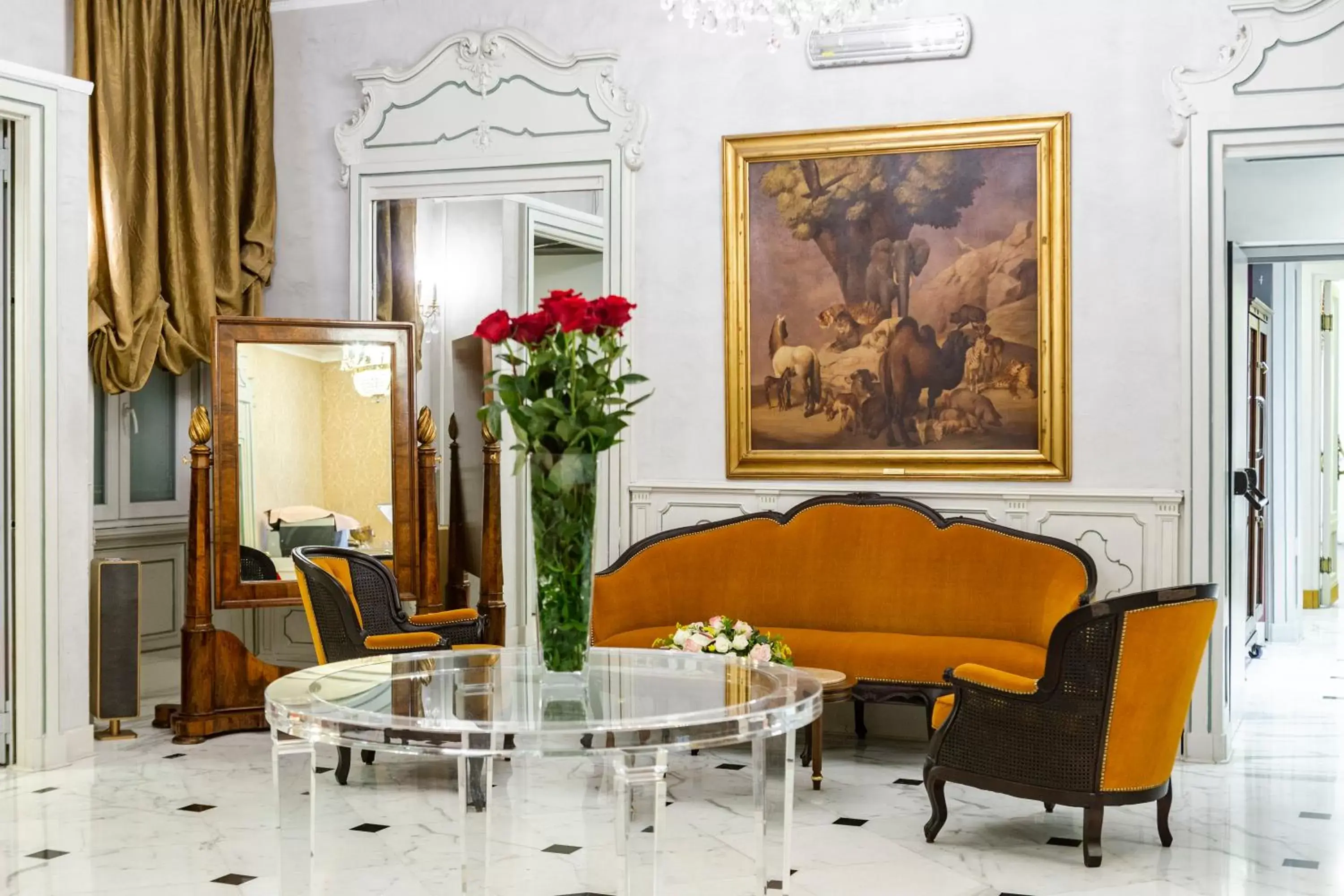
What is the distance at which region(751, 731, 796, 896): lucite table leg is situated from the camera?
3.45 metres

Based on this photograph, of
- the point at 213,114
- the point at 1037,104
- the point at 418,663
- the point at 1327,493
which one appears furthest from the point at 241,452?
the point at 1327,493

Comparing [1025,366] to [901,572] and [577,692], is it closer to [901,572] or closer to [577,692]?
[901,572]

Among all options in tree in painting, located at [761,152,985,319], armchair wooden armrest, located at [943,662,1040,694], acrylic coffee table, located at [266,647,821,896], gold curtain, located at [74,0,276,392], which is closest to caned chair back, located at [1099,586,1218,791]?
armchair wooden armrest, located at [943,662,1040,694]

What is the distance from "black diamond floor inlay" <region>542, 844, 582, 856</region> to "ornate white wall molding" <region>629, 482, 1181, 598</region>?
2253 millimetres

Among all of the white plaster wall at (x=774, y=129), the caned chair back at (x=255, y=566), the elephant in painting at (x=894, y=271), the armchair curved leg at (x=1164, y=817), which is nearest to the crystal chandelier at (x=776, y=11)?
the white plaster wall at (x=774, y=129)

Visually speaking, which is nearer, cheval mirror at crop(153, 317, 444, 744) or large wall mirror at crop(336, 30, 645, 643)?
cheval mirror at crop(153, 317, 444, 744)

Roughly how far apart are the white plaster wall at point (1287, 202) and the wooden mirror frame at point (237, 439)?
13.0ft

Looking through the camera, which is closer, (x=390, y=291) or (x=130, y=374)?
(x=130, y=374)

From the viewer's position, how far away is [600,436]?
10.6 ft

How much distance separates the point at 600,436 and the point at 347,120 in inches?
172

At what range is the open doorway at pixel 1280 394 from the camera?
6.60m

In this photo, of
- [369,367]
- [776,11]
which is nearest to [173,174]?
[369,367]

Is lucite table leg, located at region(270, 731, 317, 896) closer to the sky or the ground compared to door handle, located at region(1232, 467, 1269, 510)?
closer to the ground

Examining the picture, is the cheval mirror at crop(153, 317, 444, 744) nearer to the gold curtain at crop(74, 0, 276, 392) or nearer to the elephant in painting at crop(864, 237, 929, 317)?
the gold curtain at crop(74, 0, 276, 392)
